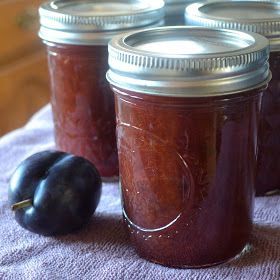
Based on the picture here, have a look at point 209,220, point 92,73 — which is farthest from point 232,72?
point 92,73

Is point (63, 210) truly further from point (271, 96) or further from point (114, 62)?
point (271, 96)

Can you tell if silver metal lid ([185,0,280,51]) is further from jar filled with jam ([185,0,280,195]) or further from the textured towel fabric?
the textured towel fabric

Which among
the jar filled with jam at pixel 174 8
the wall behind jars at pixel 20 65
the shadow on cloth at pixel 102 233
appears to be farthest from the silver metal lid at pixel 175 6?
the wall behind jars at pixel 20 65

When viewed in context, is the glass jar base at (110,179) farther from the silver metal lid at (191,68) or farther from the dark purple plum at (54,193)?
the silver metal lid at (191,68)

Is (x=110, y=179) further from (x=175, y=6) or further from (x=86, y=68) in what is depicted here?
(x=175, y=6)

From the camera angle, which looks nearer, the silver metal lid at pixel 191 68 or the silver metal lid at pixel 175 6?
the silver metal lid at pixel 191 68
